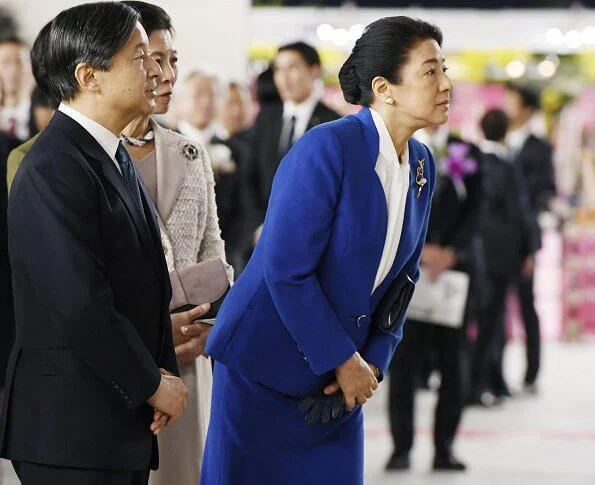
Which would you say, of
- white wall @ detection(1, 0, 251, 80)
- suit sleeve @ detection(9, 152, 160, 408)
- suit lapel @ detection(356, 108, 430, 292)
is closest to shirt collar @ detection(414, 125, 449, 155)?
white wall @ detection(1, 0, 251, 80)

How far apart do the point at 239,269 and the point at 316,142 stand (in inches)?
140

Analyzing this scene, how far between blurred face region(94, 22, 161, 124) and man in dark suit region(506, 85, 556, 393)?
5.89 m

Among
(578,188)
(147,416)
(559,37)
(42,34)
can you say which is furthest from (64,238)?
(559,37)

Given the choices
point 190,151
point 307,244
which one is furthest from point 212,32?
point 307,244

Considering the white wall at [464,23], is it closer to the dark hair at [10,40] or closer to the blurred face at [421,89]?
→ the dark hair at [10,40]

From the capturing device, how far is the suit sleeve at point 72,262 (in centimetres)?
226

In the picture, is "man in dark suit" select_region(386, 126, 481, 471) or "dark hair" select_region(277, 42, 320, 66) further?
"man in dark suit" select_region(386, 126, 481, 471)

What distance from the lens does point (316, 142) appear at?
8.93 ft

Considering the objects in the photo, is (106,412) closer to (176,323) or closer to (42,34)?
(176,323)

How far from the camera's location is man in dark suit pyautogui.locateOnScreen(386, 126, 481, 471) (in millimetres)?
5633

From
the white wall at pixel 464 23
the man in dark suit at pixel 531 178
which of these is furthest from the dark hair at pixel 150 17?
the white wall at pixel 464 23

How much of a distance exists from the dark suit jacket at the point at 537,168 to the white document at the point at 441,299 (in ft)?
10.5

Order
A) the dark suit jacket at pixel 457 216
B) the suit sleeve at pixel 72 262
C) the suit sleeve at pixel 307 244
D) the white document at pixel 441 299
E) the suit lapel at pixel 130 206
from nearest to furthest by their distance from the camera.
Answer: the suit sleeve at pixel 72 262 < the suit lapel at pixel 130 206 < the suit sleeve at pixel 307 244 < the white document at pixel 441 299 < the dark suit jacket at pixel 457 216

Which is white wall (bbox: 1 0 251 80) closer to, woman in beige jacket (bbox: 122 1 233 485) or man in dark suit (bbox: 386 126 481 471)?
man in dark suit (bbox: 386 126 481 471)
